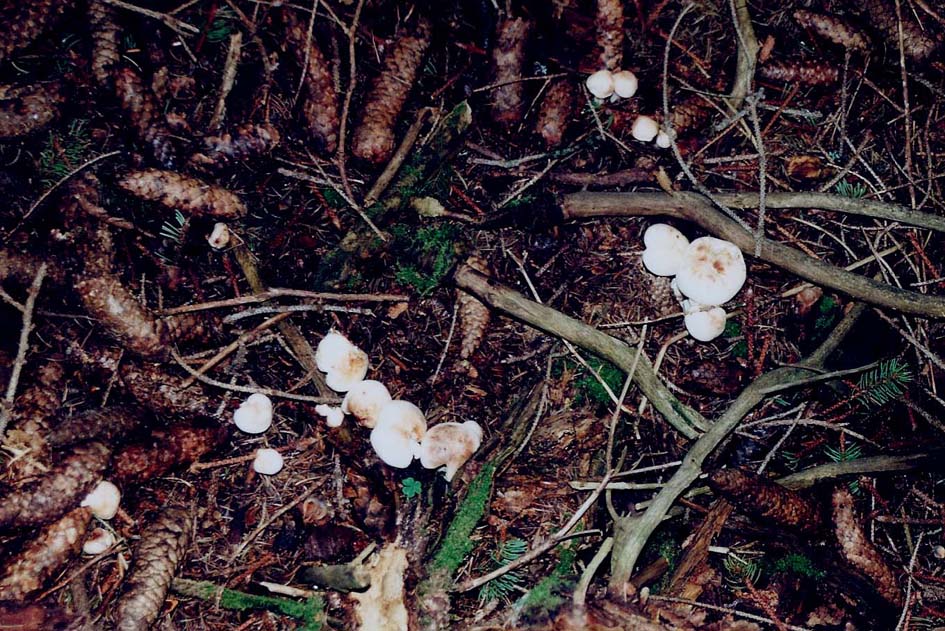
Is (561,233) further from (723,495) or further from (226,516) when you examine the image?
(226,516)

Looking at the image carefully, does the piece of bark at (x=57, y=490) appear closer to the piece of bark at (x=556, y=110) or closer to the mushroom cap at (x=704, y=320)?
the piece of bark at (x=556, y=110)

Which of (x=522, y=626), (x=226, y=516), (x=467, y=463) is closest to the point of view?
(x=522, y=626)

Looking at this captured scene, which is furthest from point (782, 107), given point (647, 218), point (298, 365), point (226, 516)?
A: point (226, 516)

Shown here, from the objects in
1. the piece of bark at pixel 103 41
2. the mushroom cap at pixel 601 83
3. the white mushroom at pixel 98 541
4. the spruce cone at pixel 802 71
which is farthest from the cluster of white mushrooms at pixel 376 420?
the spruce cone at pixel 802 71

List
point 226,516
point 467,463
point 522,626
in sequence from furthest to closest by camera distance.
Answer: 1. point 226,516
2. point 467,463
3. point 522,626

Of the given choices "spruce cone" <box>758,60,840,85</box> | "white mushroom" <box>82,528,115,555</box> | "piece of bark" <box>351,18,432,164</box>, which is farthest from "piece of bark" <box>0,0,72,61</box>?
"spruce cone" <box>758,60,840,85</box>

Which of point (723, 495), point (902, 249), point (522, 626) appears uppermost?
point (902, 249)
